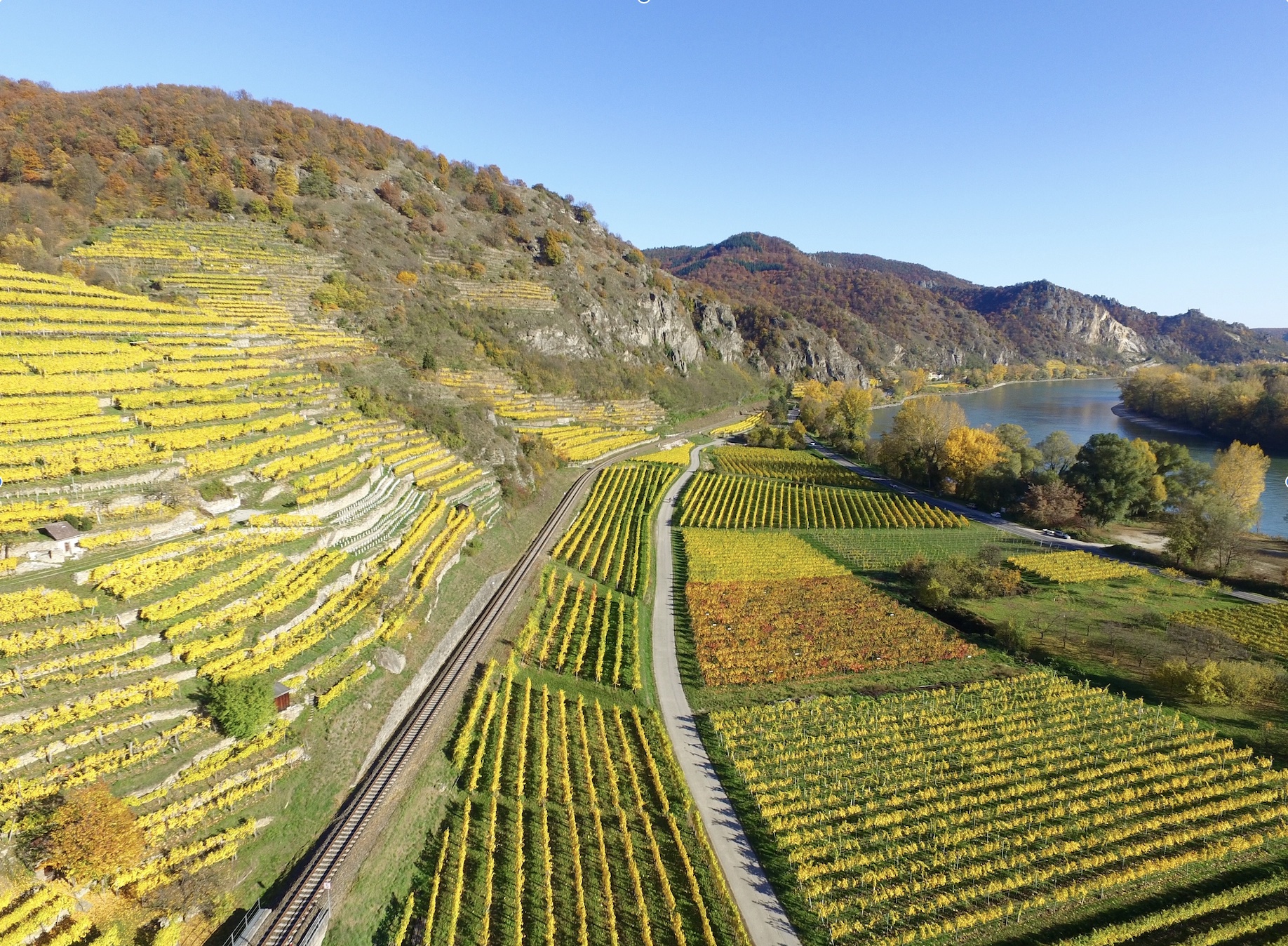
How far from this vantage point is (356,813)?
1838 centimetres

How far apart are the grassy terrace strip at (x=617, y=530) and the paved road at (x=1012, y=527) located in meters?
29.3

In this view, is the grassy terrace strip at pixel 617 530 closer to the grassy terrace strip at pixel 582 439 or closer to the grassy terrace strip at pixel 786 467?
the grassy terrace strip at pixel 582 439

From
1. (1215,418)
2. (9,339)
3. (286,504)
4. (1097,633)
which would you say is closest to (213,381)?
(9,339)

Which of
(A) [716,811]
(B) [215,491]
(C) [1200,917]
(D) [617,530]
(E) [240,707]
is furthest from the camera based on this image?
(D) [617,530]

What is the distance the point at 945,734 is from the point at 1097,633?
16167 mm

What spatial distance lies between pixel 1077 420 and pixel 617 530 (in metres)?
133

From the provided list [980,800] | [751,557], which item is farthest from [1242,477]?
[980,800]

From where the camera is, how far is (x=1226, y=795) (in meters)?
21.9

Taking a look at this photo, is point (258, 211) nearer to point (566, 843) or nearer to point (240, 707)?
point (240, 707)

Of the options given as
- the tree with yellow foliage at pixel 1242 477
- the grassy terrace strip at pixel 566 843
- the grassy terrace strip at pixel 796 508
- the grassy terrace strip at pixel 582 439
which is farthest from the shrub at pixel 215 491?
the tree with yellow foliage at pixel 1242 477

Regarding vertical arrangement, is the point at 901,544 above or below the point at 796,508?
below

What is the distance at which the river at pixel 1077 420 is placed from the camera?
69.3 metres

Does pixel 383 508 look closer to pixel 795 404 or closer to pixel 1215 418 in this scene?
pixel 795 404

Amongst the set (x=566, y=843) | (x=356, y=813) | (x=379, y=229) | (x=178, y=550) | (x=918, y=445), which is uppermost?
(x=379, y=229)
